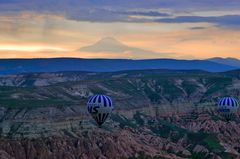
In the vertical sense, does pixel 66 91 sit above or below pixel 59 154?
above

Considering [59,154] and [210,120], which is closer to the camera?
[59,154]

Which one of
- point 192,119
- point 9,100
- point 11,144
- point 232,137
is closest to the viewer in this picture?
point 11,144

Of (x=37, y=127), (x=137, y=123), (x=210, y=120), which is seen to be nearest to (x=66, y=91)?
(x=137, y=123)

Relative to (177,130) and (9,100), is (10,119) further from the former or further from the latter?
(177,130)

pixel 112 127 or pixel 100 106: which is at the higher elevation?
pixel 100 106

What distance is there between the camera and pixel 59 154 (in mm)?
124688

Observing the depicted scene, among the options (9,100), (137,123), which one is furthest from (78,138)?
(137,123)

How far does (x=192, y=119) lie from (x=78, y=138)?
53976 mm

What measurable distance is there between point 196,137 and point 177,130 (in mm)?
8790

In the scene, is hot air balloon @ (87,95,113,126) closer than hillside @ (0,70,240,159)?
Yes

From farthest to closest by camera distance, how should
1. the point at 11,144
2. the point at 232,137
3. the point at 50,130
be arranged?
the point at 232,137 < the point at 50,130 < the point at 11,144

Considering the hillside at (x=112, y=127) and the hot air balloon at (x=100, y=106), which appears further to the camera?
the hillside at (x=112, y=127)

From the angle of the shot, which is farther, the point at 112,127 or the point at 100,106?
the point at 112,127

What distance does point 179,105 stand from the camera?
631 feet
